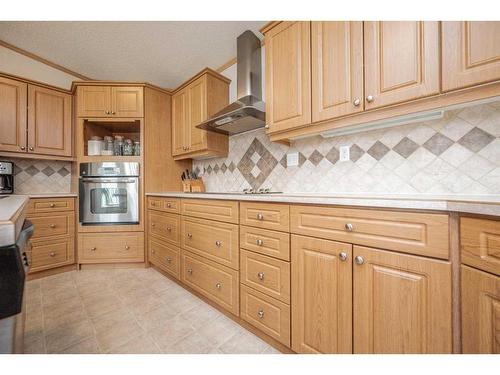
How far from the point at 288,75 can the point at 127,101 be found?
1.96 m

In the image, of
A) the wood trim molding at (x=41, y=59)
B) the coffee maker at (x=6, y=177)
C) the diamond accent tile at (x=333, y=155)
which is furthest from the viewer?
the wood trim molding at (x=41, y=59)

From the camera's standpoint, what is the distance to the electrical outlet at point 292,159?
182 cm

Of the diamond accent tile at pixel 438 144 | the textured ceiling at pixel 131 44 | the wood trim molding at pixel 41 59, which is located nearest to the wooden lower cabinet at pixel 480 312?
the diamond accent tile at pixel 438 144

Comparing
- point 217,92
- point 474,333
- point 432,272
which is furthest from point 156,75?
point 474,333

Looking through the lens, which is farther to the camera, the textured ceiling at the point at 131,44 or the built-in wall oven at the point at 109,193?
the built-in wall oven at the point at 109,193

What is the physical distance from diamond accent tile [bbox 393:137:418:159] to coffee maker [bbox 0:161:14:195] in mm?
3387

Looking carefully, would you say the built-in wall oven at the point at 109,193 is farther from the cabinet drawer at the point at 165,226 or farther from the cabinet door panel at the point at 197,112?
the cabinet door panel at the point at 197,112

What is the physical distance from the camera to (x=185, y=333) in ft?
4.48

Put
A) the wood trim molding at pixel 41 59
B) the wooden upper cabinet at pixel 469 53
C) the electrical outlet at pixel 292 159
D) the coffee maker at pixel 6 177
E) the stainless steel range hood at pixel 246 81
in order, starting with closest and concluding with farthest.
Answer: the wooden upper cabinet at pixel 469 53, the electrical outlet at pixel 292 159, the stainless steel range hood at pixel 246 81, the coffee maker at pixel 6 177, the wood trim molding at pixel 41 59

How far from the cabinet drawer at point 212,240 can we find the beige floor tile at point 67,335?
2.62 feet

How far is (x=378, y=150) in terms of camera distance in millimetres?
1411
